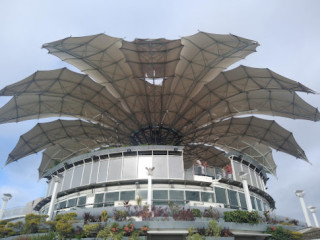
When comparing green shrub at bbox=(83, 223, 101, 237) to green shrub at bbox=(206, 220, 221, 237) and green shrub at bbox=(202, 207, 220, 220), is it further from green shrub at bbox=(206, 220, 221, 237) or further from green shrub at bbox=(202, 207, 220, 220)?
green shrub at bbox=(202, 207, 220, 220)

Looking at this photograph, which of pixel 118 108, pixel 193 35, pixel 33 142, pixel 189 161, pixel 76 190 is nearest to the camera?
pixel 193 35

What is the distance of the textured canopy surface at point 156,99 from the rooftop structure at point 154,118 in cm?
13

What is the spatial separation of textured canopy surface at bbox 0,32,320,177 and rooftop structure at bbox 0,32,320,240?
132 mm

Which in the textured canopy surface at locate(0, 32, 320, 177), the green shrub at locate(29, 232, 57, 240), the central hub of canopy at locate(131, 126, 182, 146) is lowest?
the green shrub at locate(29, 232, 57, 240)

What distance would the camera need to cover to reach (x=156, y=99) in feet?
119

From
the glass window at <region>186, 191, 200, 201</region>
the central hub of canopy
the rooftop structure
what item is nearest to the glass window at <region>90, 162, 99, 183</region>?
the rooftop structure

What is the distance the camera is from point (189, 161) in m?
46.5

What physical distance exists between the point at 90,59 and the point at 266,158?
3331 centimetres

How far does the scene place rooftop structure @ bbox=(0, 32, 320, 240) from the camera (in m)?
26.0

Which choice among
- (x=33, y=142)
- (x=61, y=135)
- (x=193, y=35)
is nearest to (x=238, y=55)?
(x=193, y=35)

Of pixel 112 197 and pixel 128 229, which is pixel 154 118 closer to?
pixel 112 197

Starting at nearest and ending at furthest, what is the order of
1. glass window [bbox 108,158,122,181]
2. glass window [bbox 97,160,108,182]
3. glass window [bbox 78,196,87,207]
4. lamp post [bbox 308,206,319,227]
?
glass window [bbox 78,196,87,207] < glass window [bbox 108,158,122,181] < glass window [bbox 97,160,108,182] < lamp post [bbox 308,206,319,227]

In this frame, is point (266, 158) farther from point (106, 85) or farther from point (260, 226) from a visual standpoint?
point (106, 85)

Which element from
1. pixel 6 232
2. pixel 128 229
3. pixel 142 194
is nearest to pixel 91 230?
pixel 128 229
